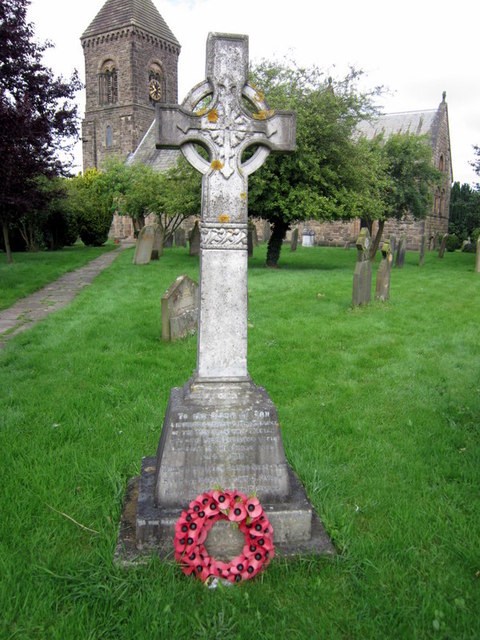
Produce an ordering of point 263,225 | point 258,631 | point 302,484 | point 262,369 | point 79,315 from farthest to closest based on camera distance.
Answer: point 263,225
point 79,315
point 262,369
point 302,484
point 258,631

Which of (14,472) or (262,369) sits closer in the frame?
(14,472)

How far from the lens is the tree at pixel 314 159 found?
15695 mm

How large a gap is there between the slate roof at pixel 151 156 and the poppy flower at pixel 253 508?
34.5 metres

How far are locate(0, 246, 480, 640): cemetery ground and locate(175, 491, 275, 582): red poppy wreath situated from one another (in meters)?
0.07

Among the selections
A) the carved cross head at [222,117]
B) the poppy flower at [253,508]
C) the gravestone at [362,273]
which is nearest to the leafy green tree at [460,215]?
the gravestone at [362,273]

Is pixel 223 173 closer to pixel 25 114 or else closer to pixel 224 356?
pixel 224 356

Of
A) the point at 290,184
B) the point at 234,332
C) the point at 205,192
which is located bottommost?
the point at 234,332

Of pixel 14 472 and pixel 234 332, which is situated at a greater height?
pixel 234 332

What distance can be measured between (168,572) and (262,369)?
3.42 m

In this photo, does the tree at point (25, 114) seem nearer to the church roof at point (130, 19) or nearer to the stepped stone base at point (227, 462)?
the stepped stone base at point (227, 462)

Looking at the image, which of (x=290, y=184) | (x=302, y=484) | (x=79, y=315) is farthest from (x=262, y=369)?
(x=290, y=184)

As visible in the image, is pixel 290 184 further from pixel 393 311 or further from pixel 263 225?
pixel 263 225

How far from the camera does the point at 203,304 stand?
3000 millimetres

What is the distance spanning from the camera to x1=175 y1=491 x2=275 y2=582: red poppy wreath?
100 inches
